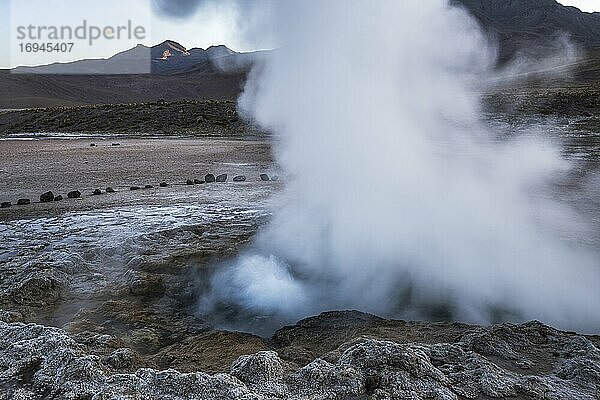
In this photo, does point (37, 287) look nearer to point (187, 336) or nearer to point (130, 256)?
point (130, 256)

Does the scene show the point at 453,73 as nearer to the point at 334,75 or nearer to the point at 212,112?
the point at 334,75

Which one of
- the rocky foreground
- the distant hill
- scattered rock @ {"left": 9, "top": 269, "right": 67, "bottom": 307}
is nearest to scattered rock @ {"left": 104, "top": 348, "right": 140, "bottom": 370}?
the rocky foreground

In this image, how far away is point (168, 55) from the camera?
16612 centimetres

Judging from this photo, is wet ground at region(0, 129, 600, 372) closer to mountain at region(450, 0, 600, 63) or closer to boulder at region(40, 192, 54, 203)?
boulder at region(40, 192, 54, 203)

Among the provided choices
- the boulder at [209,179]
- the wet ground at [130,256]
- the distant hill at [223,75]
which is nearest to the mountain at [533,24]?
the distant hill at [223,75]

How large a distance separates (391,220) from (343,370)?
9.27 feet

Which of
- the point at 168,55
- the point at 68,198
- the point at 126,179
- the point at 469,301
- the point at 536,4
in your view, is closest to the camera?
the point at 469,301

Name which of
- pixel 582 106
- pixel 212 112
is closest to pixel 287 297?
pixel 582 106

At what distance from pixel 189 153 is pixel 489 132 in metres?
9.92

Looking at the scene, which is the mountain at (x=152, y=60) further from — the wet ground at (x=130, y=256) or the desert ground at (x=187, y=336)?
the desert ground at (x=187, y=336)

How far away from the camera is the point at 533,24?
10225cm

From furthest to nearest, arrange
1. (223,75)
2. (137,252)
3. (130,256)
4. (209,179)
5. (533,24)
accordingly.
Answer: (533,24)
(223,75)
(209,179)
(137,252)
(130,256)

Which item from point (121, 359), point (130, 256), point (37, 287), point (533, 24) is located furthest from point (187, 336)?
point (533, 24)

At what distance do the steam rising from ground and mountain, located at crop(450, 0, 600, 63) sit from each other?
238ft
